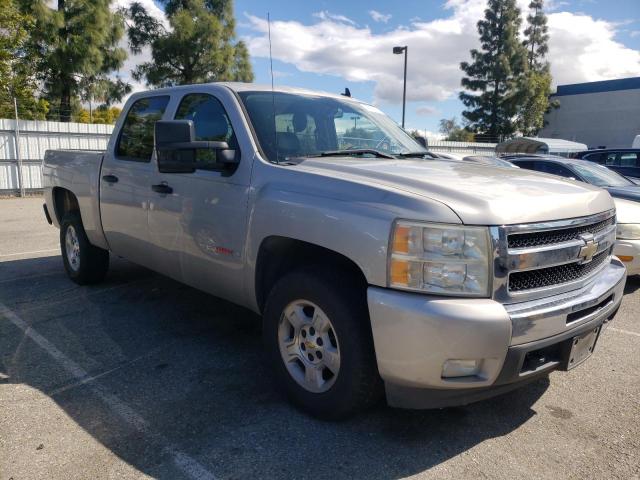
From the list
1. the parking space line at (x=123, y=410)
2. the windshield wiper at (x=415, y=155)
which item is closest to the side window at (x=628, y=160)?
the windshield wiper at (x=415, y=155)

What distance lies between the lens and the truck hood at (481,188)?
2475mm

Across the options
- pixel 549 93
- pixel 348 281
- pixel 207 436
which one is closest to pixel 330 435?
pixel 207 436

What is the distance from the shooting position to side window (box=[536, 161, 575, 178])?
8148 millimetres

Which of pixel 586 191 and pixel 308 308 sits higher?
pixel 586 191

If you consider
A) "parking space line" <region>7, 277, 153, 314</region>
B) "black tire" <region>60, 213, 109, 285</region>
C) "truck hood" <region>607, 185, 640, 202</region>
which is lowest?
"parking space line" <region>7, 277, 153, 314</region>

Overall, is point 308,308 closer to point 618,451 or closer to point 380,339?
point 380,339

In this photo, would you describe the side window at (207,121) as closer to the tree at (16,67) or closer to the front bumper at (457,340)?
the front bumper at (457,340)

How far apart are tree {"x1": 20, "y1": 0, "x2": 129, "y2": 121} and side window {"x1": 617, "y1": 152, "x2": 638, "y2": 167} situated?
18727 millimetres

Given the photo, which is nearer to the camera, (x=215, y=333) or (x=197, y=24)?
(x=215, y=333)

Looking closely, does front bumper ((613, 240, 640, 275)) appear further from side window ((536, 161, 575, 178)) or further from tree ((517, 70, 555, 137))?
tree ((517, 70, 555, 137))

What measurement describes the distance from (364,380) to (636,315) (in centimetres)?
380

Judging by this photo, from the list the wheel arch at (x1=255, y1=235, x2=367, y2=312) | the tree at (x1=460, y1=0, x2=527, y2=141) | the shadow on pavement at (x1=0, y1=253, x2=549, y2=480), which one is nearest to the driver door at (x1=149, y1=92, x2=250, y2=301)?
the wheel arch at (x1=255, y1=235, x2=367, y2=312)

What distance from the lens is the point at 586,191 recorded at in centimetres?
307

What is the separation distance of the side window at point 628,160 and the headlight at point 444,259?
38.9 ft
